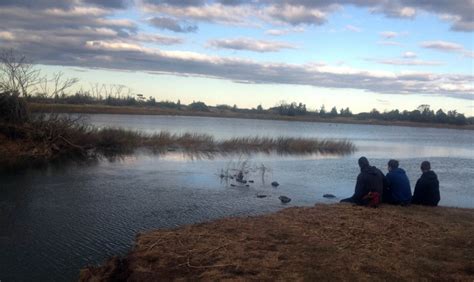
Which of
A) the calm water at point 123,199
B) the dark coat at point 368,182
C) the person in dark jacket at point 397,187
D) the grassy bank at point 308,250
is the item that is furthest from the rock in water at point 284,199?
the grassy bank at point 308,250

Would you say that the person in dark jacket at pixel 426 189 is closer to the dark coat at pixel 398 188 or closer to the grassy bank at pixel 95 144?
the dark coat at pixel 398 188

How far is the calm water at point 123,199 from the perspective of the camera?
10.6 m

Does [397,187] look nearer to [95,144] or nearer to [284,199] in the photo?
[284,199]

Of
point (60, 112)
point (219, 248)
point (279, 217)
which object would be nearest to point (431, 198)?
point (279, 217)

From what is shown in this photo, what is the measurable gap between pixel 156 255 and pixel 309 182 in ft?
46.6

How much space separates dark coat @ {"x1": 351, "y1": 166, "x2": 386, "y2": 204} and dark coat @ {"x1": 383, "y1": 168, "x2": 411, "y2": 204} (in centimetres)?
48

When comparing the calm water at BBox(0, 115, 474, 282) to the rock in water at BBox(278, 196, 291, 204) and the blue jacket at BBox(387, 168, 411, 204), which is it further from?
the blue jacket at BBox(387, 168, 411, 204)

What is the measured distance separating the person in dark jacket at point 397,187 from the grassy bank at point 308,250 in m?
1.70

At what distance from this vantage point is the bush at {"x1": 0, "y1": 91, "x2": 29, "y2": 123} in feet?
96.8

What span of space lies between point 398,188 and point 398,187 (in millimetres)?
30

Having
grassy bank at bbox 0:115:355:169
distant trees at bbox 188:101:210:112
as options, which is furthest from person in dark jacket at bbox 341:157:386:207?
distant trees at bbox 188:101:210:112

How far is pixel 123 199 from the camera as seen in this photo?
16.5 m

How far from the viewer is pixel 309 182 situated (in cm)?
2234

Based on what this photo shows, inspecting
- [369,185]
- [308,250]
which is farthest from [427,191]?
[308,250]
